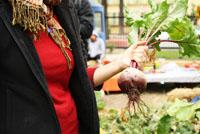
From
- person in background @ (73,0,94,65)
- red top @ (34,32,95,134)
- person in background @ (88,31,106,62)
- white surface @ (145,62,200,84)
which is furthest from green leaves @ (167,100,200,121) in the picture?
person in background @ (88,31,106,62)

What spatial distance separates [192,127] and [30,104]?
2.89 metres

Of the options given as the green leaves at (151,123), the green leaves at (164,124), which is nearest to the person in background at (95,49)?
the green leaves at (151,123)

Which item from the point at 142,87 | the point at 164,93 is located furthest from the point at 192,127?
the point at 164,93

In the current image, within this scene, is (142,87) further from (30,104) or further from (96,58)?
(96,58)

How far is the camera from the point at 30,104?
210 centimetres

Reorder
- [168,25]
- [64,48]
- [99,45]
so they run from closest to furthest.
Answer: [64,48] → [168,25] → [99,45]

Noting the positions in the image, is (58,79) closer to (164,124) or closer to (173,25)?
(173,25)

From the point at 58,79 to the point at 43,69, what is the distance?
5.0 inches

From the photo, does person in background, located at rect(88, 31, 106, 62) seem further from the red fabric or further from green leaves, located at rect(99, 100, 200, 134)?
the red fabric

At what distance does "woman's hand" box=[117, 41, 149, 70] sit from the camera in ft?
7.70

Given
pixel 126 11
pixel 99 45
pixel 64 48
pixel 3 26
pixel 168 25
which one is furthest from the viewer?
pixel 99 45

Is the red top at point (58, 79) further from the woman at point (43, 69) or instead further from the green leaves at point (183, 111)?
the green leaves at point (183, 111)

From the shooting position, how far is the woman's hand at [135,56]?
7.70 ft

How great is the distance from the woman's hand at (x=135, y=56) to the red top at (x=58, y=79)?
0.23m
